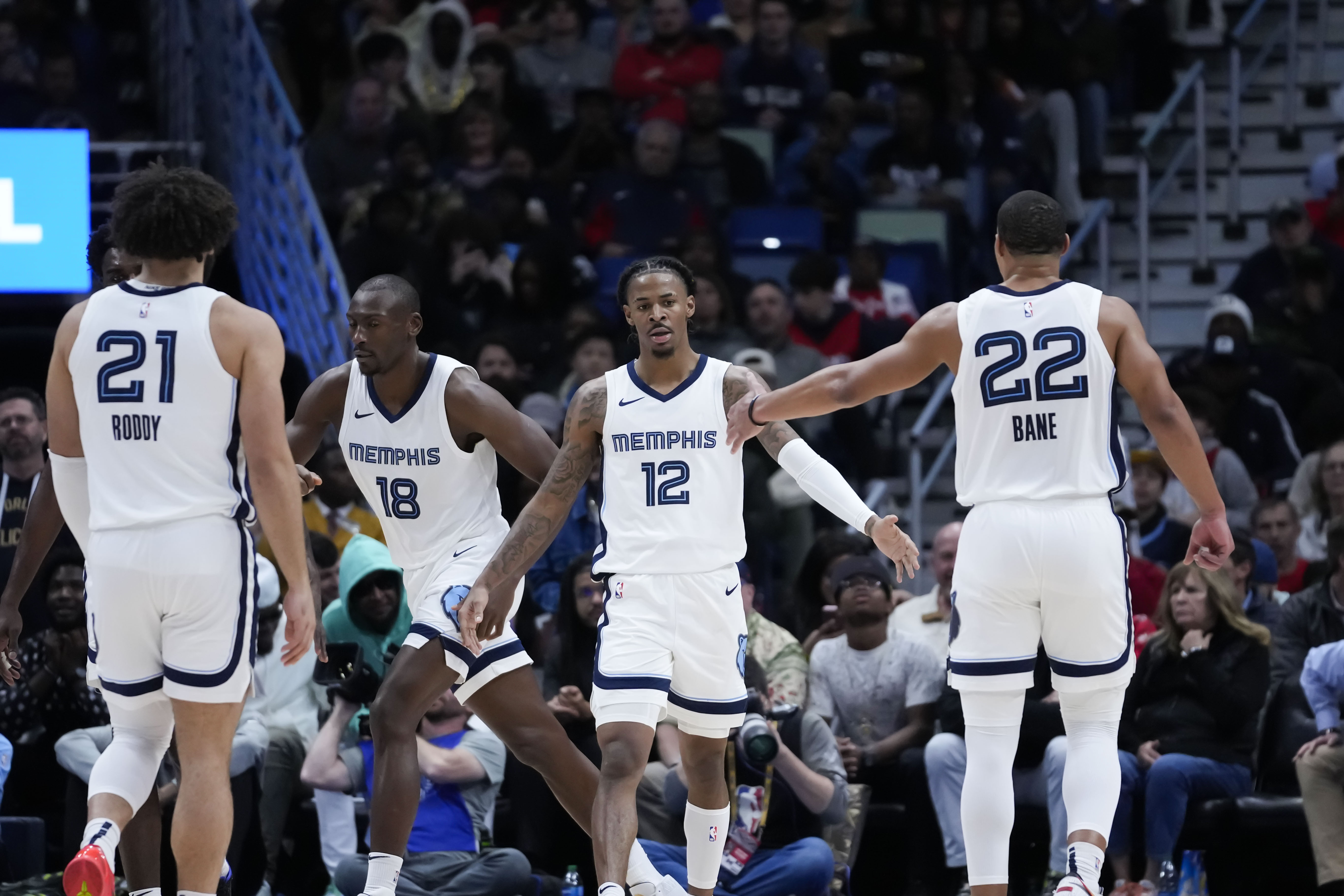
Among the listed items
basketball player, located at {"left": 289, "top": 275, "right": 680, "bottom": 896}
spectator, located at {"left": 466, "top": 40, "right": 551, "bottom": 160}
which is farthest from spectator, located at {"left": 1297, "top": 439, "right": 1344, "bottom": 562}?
spectator, located at {"left": 466, "top": 40, "right": 551, "bottom": 160}

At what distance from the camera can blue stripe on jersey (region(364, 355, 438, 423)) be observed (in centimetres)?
679

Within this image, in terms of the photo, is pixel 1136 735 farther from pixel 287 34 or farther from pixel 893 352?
pixel 287 34

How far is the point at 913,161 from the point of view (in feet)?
43.2

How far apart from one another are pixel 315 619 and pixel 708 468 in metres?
1.50

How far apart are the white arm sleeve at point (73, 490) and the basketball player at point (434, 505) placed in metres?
1.11

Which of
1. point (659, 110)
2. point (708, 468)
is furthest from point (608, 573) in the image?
point (659, 110)

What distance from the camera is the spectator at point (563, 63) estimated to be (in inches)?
546

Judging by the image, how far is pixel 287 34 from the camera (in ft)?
45.7

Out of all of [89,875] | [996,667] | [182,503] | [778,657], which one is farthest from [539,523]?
[778,657]

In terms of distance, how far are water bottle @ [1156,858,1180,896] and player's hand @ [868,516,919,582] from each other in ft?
8.75

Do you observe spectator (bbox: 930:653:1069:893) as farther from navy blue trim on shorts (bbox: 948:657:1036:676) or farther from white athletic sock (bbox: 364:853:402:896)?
white athletic sock (bbox: 364:853:402:896)

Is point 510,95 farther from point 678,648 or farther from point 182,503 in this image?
point 182,503

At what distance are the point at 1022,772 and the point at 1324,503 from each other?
10.7 feet

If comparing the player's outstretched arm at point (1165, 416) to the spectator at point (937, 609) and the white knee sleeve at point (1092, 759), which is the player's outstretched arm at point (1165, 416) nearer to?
the white knee sleeve at point (1092, 759)
